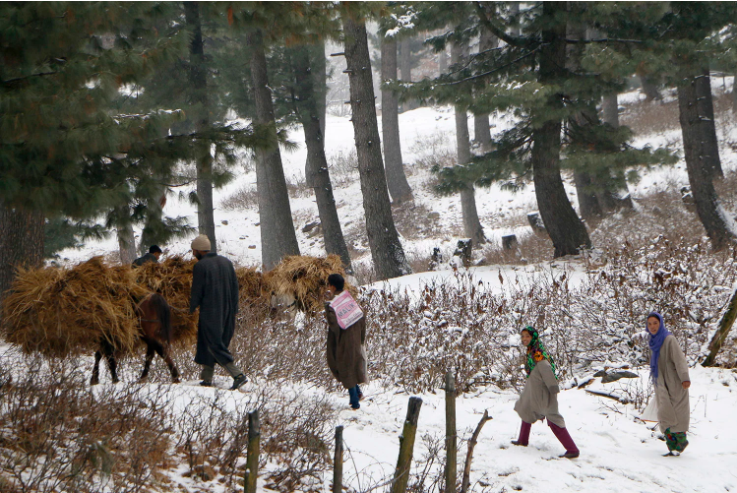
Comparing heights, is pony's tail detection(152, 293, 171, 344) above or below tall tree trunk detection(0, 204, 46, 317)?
below

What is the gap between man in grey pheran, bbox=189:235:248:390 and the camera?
20.4 feet

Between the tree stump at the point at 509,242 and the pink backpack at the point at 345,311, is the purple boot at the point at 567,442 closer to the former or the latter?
the pink backpack at the point at 345,311

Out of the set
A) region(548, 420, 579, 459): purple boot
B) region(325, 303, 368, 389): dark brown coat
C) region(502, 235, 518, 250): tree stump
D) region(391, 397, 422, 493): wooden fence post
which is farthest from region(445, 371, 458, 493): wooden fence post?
region(502, 235, 518, 250): tree stump

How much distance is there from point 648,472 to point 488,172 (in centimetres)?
762

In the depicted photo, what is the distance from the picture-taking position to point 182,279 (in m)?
7.18

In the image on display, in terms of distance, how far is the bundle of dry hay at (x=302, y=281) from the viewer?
920 cm

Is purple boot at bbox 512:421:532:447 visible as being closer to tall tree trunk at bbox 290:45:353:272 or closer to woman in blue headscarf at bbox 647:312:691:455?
woman in blue headscarf at bbox 647:312:691:455

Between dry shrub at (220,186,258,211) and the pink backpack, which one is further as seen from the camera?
dry shrub at (220,186,258,211)

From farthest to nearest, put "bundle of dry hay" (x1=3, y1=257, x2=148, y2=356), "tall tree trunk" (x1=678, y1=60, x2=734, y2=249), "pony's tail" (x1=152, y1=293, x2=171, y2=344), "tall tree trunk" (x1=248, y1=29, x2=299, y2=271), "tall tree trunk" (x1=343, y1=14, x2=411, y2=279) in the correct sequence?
"tall tree trunk" (x1=248, y1=29, x2=299, y2=271) < "tall tree trunk" (x1=343, y1=14, x2=411, y2=279) < "tall tree trunk" (x1=678, y1=60, x2=734, y2=249) < "pony's tail" (x1=152, y1=293, x2=171, y2=344) < "bundle of dry hay" (x1=3, y1=257, x2=148, y2=356)

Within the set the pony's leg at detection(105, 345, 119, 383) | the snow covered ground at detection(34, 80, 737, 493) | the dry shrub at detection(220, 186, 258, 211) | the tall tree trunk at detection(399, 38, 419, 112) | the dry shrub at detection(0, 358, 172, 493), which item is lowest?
the snow covered ground at detection(34, 80, 737, 493)

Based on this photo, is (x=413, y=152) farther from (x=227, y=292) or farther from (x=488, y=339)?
(x=227, y=292)

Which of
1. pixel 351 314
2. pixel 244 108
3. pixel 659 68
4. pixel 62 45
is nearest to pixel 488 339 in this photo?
pixel 351 314

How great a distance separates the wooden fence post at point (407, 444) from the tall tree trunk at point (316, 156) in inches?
426

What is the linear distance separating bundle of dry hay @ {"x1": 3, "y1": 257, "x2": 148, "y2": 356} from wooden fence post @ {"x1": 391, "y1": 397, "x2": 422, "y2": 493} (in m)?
3.57
